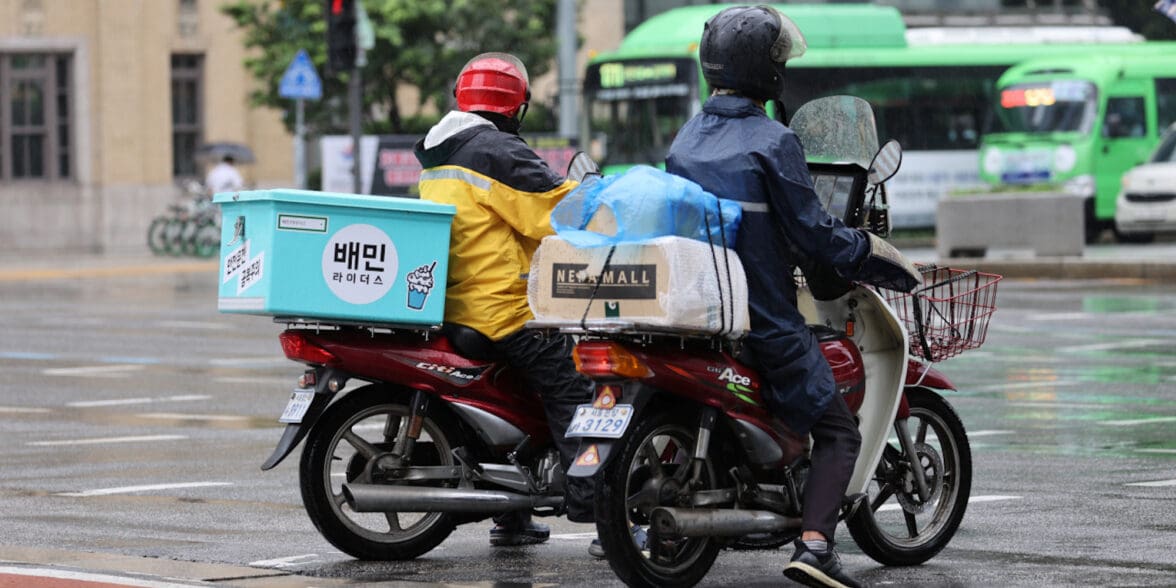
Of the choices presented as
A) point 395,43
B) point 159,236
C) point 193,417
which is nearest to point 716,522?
point 193,417

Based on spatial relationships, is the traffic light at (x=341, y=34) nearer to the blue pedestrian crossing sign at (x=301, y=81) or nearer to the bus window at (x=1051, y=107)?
the blue pedestrian crossing sign at (x=301, y=81)

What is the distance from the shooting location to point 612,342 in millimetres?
6766

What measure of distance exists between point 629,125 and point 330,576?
2783cm

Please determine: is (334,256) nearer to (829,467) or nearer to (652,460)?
(652,460)

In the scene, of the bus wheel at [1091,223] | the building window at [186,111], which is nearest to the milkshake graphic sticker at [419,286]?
the bus wheel at [1091,223]

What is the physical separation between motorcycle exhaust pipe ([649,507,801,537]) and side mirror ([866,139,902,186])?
116 cm

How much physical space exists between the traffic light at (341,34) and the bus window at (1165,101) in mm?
16789

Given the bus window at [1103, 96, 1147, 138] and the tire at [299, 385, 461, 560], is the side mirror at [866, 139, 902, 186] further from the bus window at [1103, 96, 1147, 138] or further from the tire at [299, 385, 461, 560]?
the bus window at [1103, 96, 1147, 138]

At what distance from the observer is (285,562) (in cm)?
771

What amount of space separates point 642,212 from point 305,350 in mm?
1427

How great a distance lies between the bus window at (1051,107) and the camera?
35781 mm

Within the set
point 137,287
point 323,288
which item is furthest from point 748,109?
point 137,287

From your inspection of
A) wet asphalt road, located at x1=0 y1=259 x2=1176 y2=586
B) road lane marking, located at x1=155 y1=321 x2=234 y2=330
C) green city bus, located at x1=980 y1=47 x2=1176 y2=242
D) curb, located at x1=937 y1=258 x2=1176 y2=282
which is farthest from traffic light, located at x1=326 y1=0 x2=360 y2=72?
green city bus, located at x1=980 y1=47 x2=1176 y2=242

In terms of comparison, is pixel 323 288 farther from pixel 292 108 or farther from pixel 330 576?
pixel 292 108
